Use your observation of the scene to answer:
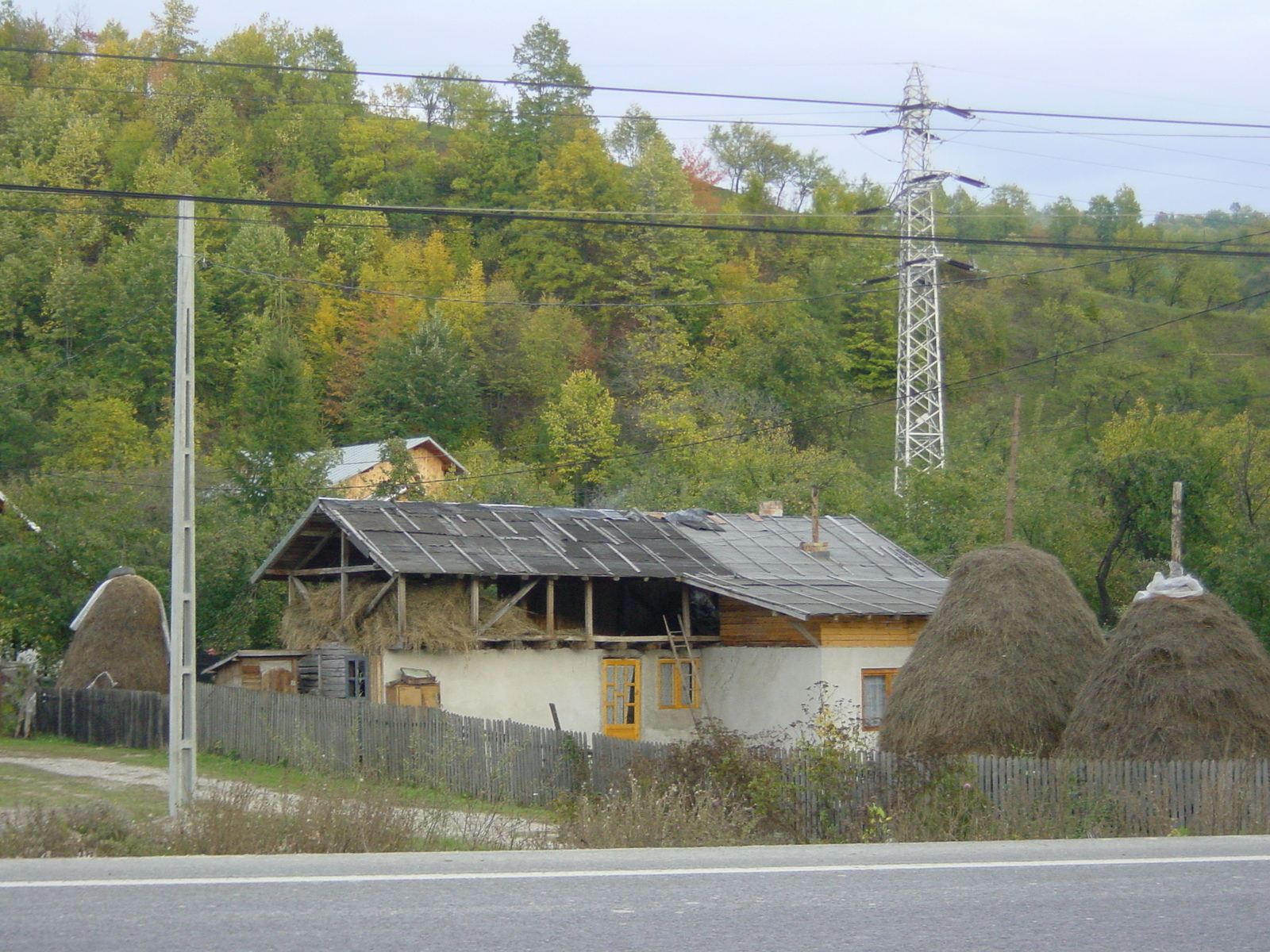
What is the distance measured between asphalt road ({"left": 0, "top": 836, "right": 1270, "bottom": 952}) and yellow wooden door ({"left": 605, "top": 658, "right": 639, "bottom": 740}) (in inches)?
676

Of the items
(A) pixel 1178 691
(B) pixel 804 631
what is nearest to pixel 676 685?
(B) pixel 804 631

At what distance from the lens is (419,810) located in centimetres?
1458

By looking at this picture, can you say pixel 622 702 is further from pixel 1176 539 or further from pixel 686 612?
pixel 1176 539

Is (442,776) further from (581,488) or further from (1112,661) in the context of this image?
(581,488)

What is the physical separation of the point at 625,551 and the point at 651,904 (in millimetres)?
19807

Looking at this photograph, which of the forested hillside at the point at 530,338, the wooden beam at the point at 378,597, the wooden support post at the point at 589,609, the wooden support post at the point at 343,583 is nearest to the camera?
the wooden beam at the point at 378,597

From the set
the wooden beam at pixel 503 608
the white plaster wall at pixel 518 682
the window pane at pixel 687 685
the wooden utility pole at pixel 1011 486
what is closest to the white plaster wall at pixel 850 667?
the window pane at pixel 687 685

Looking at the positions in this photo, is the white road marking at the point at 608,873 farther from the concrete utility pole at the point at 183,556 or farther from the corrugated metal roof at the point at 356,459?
the corrugated metal roof at the point at 356,459

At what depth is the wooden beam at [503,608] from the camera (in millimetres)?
23594

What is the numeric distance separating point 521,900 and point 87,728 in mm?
→ 24296

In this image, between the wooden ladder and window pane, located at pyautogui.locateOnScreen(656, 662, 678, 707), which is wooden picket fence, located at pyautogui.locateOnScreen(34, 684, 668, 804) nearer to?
window pane, located at pyautogui.locateOnScreen(656, 662, 678, 707)

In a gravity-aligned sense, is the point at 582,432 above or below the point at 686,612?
above

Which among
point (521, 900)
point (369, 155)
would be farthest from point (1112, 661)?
point (369, 155)

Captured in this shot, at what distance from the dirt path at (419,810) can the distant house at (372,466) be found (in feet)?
57.7
